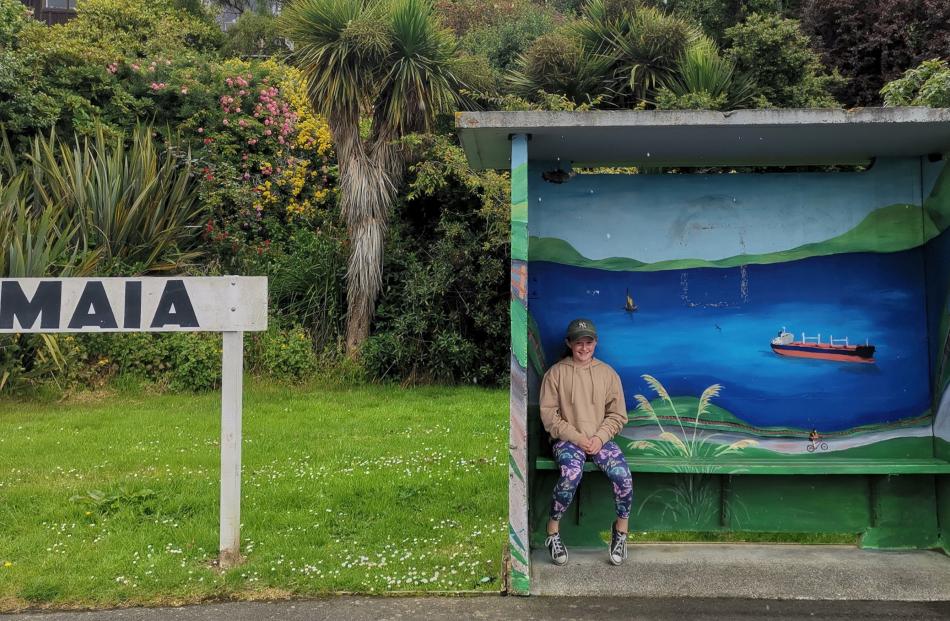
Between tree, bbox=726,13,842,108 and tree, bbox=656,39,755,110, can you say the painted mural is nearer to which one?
tree, bbox=656,39,755,110

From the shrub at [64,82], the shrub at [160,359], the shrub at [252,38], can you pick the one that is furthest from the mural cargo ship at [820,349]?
the shrub at [252,38]

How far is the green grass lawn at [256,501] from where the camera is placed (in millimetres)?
4203

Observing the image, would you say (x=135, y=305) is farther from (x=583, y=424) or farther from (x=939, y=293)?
(x=939, y=293)

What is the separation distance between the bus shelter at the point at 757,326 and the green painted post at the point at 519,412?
520 mm

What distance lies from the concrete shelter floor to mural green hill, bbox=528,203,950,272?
1619 millimetres

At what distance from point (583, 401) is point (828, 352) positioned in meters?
1.55

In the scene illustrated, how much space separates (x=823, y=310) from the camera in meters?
4.79

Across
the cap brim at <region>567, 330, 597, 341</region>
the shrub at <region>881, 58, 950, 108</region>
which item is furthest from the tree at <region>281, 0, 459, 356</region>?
the cap brim at <region>567, 330, 597, 341</region>

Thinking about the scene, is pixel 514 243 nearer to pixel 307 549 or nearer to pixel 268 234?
pixel 307 549

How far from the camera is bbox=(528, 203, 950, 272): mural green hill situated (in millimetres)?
4730

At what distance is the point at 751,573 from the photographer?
4254 millimetres

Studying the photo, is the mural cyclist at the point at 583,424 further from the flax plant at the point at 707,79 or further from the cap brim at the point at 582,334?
the flax plant at the point at 707,79

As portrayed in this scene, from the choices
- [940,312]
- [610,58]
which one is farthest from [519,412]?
[610,58]

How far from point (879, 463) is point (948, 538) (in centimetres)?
61
